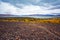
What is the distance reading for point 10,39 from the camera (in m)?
2.38

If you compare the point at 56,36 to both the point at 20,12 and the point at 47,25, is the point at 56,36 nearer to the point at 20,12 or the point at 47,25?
the point at 47,25

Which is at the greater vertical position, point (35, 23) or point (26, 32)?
point (35, 23)

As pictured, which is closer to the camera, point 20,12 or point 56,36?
point 56,36

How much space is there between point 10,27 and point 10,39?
24cm

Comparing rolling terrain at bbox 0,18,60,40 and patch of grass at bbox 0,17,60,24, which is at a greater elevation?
patch of grass at bbox 0,17,60,24

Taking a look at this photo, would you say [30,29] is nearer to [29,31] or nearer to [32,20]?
[29,31]

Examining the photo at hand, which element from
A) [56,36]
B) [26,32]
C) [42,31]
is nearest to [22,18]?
[26,32]

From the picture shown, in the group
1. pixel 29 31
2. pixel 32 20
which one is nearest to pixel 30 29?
pixel 29 31

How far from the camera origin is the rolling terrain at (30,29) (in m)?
2.35

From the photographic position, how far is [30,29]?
2.42 metres

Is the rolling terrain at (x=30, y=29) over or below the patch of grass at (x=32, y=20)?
below

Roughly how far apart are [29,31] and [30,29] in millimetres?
43

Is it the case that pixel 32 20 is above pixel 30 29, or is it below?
above

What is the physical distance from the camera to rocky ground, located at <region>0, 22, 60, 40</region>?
2.34m
